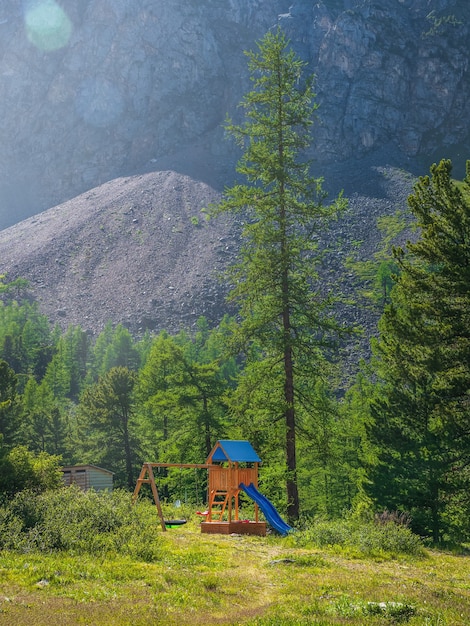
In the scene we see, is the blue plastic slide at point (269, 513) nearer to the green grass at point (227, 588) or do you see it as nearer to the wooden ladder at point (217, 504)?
the wooden ladder at point (217, 504)

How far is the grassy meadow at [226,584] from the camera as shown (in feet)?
30.0

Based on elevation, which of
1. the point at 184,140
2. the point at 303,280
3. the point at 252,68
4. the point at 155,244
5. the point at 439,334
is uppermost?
the point at 184,140

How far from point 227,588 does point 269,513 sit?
36.8 feet

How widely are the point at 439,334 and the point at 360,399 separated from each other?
25.4 meters

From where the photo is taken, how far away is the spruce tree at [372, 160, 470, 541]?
1934cm

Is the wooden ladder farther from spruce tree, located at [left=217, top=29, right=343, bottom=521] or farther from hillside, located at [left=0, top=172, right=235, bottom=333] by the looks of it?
hillside, located at [left=0, top=172, right=235, bottom=333]

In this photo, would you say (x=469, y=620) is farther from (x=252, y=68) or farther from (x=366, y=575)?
(x=252, y=68)

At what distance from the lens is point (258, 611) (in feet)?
32.2

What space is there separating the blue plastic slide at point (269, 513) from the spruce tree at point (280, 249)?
1.41 meters

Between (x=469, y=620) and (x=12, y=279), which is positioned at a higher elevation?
(x=12, y=279)

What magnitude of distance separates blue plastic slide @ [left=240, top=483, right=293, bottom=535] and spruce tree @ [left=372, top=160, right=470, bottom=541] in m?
5.71

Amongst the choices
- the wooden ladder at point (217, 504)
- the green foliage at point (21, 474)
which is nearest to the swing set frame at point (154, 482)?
the wooden ladder at point (217, 504)

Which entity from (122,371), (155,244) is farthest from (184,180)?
(122,371)

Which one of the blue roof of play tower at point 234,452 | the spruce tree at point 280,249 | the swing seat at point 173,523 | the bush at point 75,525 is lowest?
the swing seat at point 173,523
